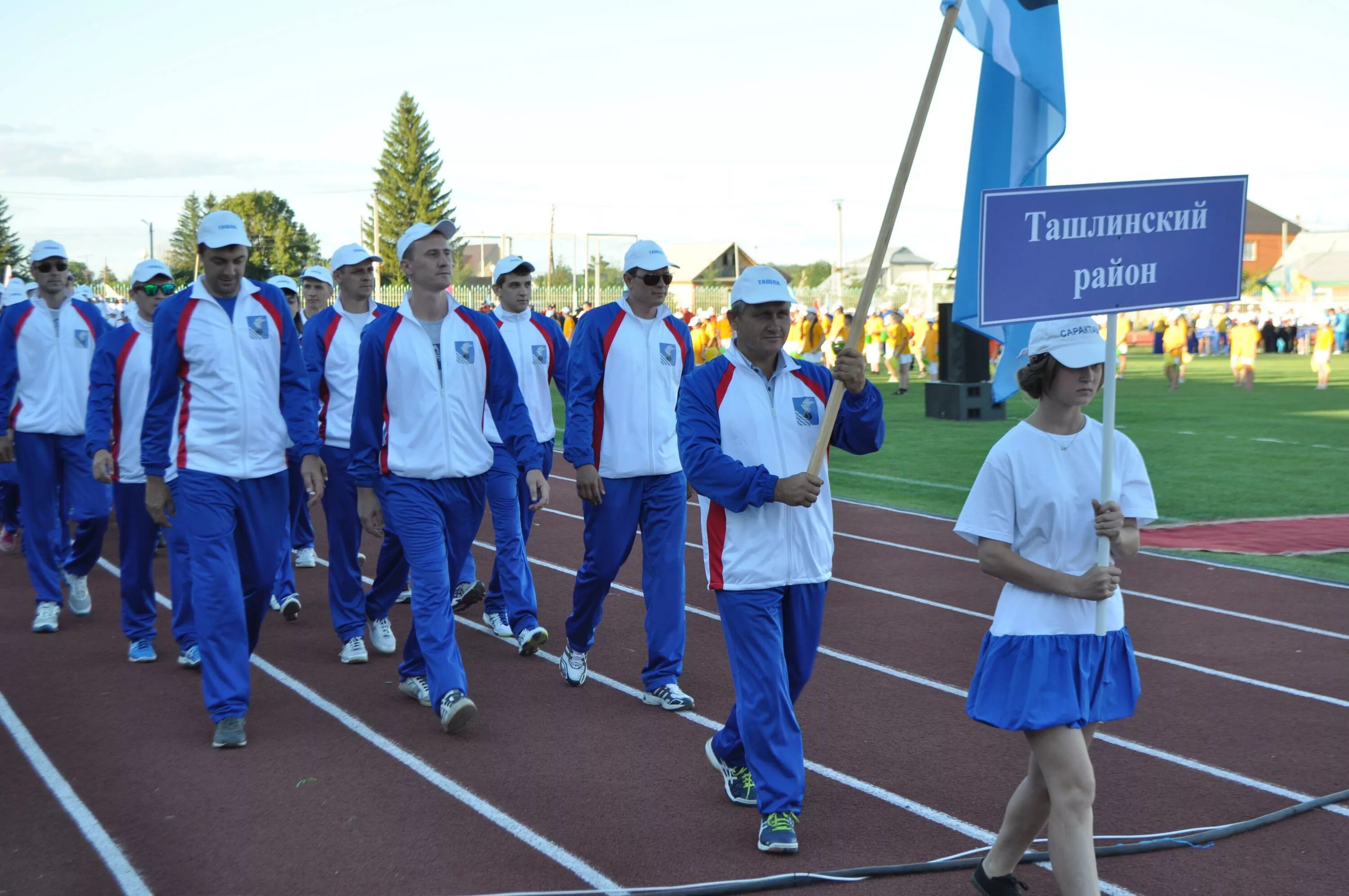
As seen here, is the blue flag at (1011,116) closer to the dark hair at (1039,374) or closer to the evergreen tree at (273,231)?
the dark hair at (1039,374)

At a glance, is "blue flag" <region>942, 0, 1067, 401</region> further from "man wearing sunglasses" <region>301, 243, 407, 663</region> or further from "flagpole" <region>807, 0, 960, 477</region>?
"man wearing sunglasses" <region>301, 243, 407, 663</region>

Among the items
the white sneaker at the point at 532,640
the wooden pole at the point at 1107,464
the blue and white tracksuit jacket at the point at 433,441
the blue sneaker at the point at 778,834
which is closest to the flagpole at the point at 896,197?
the wooden pole at the point at 1107,464

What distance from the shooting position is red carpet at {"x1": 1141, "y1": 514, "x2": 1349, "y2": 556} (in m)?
10.9

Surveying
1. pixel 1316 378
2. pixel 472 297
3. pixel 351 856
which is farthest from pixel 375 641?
pixel 472 297

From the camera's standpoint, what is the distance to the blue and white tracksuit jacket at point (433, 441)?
5883 mm

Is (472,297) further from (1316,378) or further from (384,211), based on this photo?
(384,211)

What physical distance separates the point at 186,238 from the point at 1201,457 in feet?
454

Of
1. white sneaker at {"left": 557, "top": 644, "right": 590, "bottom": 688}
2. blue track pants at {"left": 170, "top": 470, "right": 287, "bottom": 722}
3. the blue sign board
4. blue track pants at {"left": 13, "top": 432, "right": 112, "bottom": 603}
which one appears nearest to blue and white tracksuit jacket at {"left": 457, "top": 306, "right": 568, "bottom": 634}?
white sneaker at {"left": 557, "top": 644, "right": 590, "bottom": 688}

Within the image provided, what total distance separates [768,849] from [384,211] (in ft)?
357

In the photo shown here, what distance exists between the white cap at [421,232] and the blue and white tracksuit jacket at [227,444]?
2.32 feet

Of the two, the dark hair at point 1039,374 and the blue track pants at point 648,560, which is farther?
the blue track pants at point 648,560

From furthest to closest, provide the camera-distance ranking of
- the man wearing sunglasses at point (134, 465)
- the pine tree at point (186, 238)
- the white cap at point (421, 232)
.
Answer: the pine tree at point (186, 238) → the man wearing sunglasses at point (134, 465) → the white cap at point (421, 232)

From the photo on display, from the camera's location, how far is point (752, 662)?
15.3ft

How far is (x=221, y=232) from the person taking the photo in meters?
6.10
